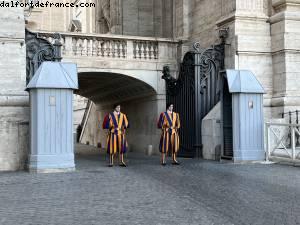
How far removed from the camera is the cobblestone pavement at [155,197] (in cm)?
611

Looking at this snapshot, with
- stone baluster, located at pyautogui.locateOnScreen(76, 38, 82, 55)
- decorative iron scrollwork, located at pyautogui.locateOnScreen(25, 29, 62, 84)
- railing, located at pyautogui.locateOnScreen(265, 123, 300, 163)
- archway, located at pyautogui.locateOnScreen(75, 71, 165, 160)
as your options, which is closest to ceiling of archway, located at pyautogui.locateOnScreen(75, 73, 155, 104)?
archway, located at pyautogui.locateOnScreen(75, 71, 165, 160)

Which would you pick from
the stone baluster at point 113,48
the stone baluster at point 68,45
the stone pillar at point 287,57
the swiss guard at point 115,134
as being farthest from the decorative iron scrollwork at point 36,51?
the stone pillar at point 287,57

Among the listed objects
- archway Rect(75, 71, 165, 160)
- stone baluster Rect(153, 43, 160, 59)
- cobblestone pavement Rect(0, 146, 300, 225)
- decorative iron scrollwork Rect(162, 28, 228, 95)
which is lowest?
cobblestone pavement Rect(0, 146, 300, 225)

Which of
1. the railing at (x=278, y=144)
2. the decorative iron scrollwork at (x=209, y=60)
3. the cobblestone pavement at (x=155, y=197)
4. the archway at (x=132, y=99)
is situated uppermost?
the decorative iron scrollwork at (x=209, y=60)

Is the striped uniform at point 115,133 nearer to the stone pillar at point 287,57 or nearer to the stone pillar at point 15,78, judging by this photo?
the stone pillar at point 15,78

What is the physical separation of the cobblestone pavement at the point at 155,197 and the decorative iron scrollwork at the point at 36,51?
141 inches

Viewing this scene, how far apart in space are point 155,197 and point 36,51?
734 centimetres

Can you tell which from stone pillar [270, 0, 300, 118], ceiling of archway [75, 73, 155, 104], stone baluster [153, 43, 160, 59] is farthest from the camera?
ceiling of archway [75, 73, 155, 104]

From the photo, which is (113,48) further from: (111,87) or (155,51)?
(111,87)

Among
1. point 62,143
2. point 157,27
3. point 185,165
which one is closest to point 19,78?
point 62,143

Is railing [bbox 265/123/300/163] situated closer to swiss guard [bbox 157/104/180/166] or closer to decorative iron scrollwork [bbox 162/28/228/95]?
swiss guard [bbox 157/104/180/166]

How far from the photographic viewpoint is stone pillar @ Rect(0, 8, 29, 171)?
1166 cm

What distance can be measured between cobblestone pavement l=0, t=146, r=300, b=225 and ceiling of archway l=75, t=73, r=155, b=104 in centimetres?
723

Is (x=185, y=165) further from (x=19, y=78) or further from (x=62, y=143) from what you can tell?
(x=19, y=78)
